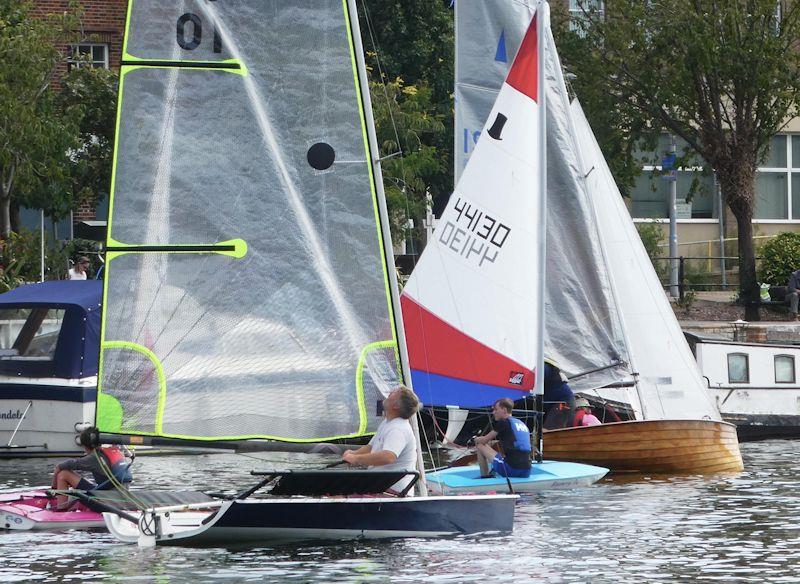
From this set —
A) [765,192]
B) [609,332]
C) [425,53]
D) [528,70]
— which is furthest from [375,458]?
[765,192]

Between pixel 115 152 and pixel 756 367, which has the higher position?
pixel 115 152

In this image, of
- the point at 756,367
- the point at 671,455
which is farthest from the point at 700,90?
the point at 671,455

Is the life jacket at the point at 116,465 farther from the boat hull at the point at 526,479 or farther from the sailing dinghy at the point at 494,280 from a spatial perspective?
the sailing dinghy at the point at 494,280

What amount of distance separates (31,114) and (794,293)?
17181mm

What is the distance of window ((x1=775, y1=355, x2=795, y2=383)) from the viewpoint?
27.8 metres

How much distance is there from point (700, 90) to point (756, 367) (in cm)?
1161

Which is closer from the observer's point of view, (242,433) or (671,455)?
(242,433)

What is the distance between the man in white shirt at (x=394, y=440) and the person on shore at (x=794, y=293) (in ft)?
79.4

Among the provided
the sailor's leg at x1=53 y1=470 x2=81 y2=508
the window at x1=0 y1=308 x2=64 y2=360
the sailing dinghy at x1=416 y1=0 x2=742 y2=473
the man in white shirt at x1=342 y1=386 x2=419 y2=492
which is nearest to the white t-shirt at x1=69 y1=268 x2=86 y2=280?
the window at x1=0 y1=308 x2=64 y2=360

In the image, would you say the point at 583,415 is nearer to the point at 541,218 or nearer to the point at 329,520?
the point at 541,218

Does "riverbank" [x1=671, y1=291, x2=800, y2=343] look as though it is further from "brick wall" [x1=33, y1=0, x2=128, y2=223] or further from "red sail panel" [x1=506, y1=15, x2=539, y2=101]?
"brick wall" [x1=33, y1=0, x2=128, y2=223]

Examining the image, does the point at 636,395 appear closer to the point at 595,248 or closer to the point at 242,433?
the point at 595,248

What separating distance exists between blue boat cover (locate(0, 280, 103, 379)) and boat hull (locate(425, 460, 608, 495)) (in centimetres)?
604

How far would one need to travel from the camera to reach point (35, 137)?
103ft
